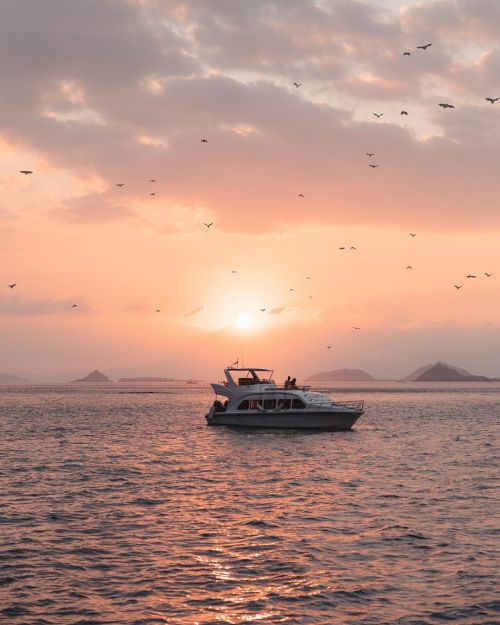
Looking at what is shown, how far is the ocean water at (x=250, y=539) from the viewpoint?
17125mm

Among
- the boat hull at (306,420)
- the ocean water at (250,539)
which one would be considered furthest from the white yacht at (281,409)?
the ocean water at (250,539)

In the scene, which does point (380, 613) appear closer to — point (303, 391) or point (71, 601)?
point (71, 601)

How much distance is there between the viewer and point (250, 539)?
23.9 meters

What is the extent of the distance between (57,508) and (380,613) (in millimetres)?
17353

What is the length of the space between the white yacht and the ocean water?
49.1 feet

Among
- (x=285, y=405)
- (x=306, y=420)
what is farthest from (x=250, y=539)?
(x=285, y=405)

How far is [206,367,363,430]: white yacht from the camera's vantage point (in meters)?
64.2

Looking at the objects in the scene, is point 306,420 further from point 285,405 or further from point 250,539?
point 250,539

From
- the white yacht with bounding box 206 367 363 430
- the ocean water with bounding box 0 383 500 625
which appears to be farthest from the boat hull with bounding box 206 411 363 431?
the ocean water with bounding box 0 383 500 625

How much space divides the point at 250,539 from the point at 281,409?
41.5 metres

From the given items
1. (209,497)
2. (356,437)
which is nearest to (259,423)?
(356,437)

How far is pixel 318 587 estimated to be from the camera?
18.6m

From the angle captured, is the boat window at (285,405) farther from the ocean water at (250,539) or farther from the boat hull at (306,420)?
the ocean water at (250,539)

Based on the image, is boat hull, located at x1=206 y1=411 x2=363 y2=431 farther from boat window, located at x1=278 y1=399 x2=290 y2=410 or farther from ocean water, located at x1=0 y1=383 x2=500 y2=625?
ocean water, located at x1=0 y1=383 x2=500 y2=625
